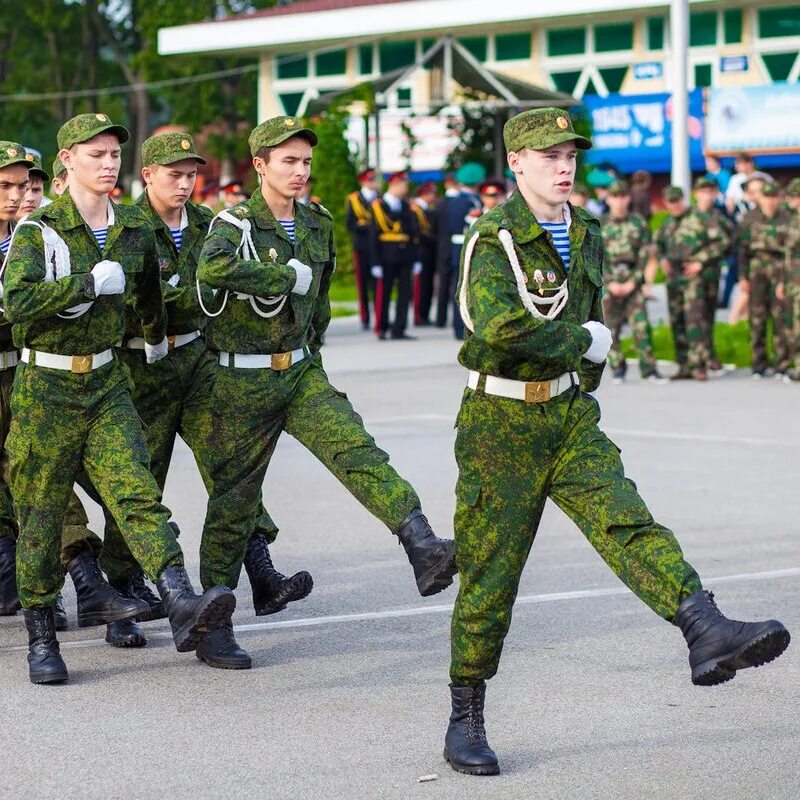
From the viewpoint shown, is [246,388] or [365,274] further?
[365,274]

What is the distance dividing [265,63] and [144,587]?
166 ft

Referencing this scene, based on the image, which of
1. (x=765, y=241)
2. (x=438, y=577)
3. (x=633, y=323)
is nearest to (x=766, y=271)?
(x=765, y=241)

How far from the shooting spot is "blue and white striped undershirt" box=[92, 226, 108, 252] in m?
6.74

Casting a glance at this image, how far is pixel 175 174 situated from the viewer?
298 inches

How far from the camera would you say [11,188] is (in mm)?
7609

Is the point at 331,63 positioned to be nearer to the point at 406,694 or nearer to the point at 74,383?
the point at 74,383

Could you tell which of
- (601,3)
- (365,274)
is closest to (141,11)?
(601,3)

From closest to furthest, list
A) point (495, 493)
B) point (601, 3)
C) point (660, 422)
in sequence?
1. point (495, 493)
2. point (660, 422)
3. point (601, 3)

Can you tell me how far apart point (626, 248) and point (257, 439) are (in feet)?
34.6

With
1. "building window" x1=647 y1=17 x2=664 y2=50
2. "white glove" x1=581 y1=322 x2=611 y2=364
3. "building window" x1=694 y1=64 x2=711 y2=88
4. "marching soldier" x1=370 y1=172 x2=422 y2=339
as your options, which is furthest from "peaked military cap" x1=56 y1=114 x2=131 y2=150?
Result: "building window" x1=647 y1=17 x2=664 y2=50

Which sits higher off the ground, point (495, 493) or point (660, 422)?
point (495, 493)

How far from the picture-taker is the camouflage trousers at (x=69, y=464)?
6559 mm

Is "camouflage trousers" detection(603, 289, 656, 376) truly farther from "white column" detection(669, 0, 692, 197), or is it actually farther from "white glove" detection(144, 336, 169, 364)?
"white glove" detection(144, 336, 169, 364)

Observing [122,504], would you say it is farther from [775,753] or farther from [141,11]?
[141,11]
